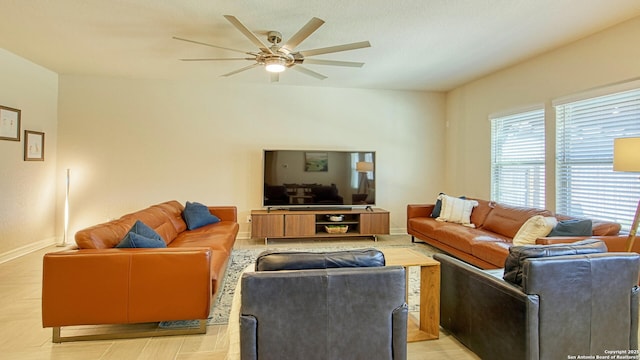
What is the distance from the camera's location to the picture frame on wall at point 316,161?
539 cm

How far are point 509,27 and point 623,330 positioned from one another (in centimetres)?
283

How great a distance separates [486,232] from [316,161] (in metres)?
2.80

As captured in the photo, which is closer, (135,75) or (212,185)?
(135,75)

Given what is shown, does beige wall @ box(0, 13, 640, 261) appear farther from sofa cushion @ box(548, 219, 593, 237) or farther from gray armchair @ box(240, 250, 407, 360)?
gray armchair @ box(240, 250, 407, 360)

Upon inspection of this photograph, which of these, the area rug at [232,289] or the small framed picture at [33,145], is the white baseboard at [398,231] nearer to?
the area rug at [232,289]

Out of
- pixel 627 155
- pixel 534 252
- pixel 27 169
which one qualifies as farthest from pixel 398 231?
pixel 27 169

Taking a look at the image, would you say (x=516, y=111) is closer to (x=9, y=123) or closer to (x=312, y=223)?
(x=312, y=223)

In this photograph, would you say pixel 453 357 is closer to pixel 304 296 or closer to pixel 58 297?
pixel 304 296

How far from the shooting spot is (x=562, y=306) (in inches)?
68.4

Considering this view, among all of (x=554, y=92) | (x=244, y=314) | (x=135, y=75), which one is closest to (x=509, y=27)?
(x=554, y=92)

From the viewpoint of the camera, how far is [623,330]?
6.06 feet

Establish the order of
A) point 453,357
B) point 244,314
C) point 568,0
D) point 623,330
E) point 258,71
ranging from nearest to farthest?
point 244,314
point 623,330
point 453,357
point 568,0
point 258,71

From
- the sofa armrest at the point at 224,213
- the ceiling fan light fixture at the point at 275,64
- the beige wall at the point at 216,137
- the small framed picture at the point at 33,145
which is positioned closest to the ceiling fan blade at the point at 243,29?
the ceiling fan light fixture at the point at 275,64

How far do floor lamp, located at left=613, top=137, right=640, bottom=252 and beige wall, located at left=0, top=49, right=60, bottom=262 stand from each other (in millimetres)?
6761
